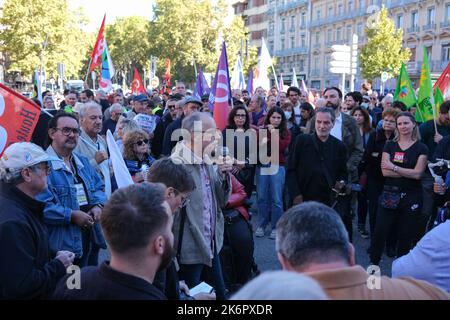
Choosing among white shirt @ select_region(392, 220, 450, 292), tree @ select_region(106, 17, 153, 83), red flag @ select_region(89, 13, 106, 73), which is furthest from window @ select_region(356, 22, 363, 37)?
white shirt @ select_region(392, 220, 450, 292)

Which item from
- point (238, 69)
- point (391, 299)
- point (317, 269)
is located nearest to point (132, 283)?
point (317, 269)

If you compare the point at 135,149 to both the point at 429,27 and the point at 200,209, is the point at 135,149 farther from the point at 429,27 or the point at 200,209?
the point at 429,27

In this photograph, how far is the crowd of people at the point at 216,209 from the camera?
184cm

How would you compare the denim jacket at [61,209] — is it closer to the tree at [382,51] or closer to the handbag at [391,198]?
the handbag at [391,198]

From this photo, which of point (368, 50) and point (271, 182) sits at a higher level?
point (368, 50)

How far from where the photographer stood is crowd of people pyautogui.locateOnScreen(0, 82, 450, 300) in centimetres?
184

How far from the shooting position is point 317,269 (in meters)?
1.72

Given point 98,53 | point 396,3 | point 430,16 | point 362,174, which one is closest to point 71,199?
point 362,174

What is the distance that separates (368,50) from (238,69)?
80.8 ft

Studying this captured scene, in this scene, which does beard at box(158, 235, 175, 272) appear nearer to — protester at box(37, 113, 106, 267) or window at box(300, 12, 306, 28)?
protester at box(37, 113, 106, 267)

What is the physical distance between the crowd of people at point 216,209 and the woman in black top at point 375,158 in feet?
0.05

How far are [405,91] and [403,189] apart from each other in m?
5.17

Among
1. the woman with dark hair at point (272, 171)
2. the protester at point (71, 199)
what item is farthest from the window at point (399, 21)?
the protester at point (71, 199)
